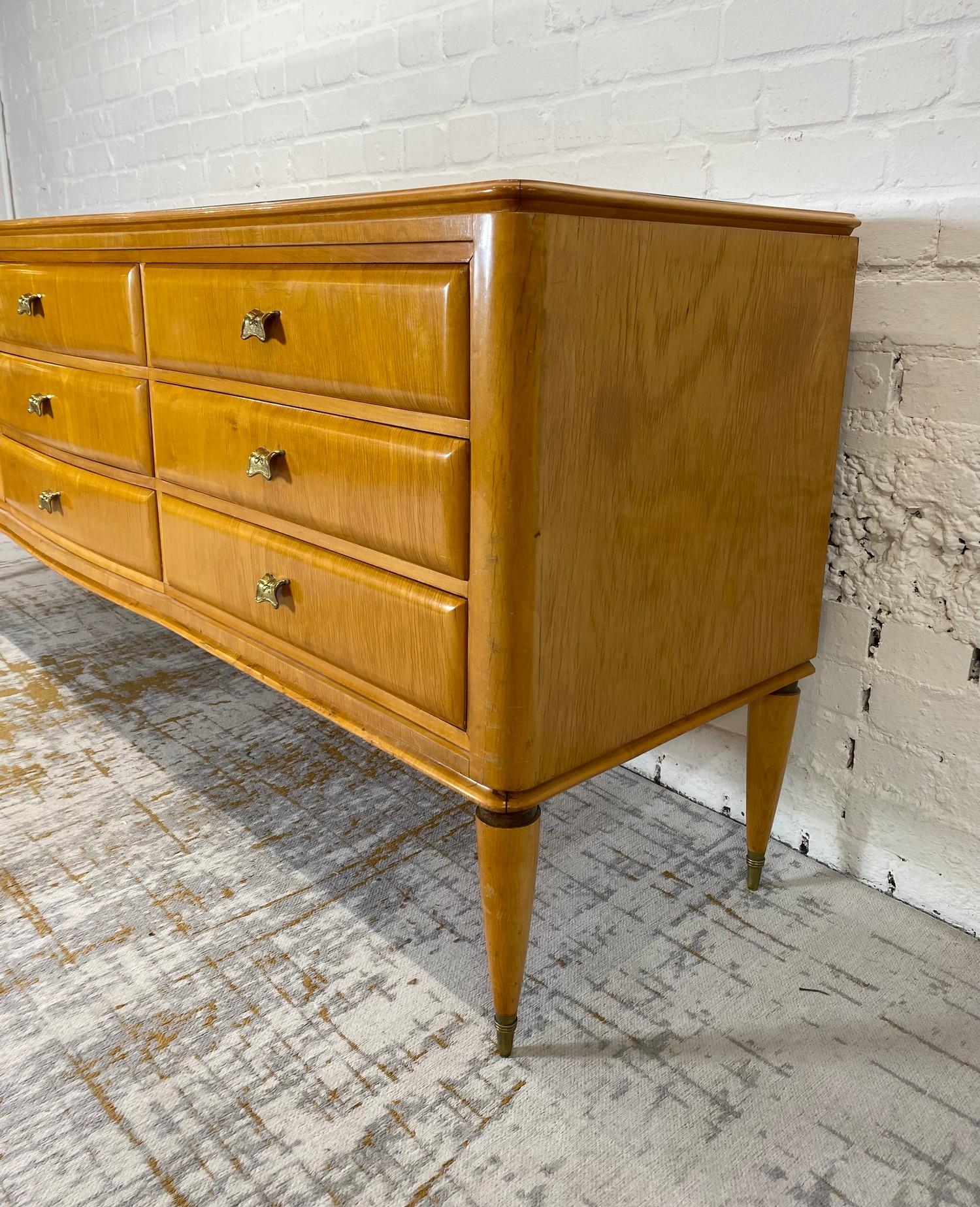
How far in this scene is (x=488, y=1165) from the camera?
3.32 ft

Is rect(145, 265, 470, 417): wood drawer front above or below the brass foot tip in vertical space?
above

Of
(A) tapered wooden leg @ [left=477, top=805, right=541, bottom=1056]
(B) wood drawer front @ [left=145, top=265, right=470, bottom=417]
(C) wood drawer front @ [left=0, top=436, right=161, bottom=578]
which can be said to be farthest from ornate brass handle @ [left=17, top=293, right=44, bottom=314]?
(A) tapered wooden leg @ [left=477, top=805, right=541, bottom=1056]

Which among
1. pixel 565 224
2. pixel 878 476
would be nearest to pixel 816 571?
pixel 878 476

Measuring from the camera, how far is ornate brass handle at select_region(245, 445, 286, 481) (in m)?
1.26

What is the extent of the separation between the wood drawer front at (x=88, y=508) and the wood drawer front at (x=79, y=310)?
0.22m

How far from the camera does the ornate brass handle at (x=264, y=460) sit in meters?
1.26

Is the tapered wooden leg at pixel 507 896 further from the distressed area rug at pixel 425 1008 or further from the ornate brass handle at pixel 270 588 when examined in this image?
the ornate brass handle at pixel 270 588

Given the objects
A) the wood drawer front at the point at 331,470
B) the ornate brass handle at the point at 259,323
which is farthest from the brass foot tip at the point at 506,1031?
the ornate brass handle at the point at 259,323

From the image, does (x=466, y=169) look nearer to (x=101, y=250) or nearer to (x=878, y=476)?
(x=101, y=250)

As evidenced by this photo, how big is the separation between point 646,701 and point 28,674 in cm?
158

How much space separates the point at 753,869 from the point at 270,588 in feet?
2.66

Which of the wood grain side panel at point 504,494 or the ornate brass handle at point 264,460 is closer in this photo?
the wood grain side panel at point 504,494

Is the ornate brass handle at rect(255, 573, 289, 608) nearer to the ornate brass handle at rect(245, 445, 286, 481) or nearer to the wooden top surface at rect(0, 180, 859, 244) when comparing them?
the ornate brass handle at rect(245, 445, 286, 481)

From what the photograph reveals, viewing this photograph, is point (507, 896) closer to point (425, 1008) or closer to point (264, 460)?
point (425, 1008)
